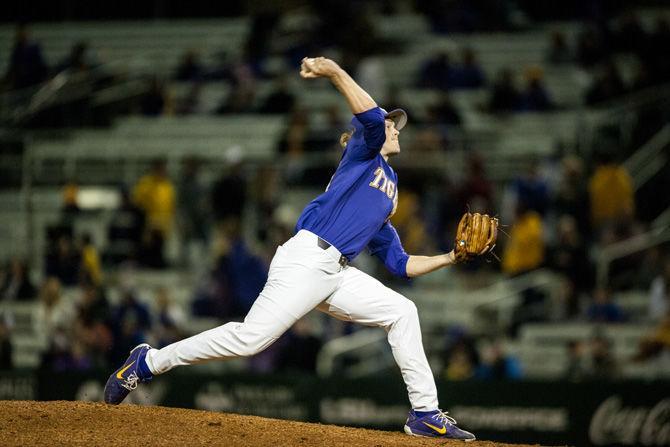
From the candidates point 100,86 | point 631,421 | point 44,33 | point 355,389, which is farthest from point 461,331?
point 44,33

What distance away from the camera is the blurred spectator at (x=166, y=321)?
570 inches

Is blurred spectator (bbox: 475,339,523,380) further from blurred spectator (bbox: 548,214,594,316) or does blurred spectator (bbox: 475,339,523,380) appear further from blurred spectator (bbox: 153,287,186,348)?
blurred spectator (bbox: 153,287,186,348)

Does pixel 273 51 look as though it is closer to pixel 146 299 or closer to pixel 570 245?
pixel 146 299

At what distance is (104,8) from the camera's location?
24.0 metres

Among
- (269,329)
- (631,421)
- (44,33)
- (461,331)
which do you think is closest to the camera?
(269,329)

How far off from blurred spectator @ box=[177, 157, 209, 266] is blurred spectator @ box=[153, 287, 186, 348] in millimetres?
1325

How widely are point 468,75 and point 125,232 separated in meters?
5.90

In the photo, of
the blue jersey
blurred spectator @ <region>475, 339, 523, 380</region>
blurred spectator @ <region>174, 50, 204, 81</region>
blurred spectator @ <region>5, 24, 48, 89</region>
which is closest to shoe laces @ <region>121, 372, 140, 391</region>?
the blue jersey

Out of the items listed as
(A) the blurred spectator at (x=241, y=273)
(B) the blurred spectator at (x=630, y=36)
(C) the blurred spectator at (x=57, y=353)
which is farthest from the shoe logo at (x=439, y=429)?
(B) the blurred spectator at (x=630, y=36)

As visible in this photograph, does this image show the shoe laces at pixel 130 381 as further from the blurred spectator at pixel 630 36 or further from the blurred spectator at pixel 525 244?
the blurred spectator at pixel 630 36

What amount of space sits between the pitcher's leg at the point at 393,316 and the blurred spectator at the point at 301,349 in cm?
597

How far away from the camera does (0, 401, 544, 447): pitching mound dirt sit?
768 centimetres

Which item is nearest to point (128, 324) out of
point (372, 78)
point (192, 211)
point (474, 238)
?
point (192, 211)

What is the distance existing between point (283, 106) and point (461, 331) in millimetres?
6183
